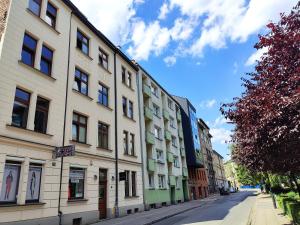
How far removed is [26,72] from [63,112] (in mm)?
3066

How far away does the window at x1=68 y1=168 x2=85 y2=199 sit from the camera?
50.2ft

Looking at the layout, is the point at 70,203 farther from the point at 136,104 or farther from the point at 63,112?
the point at 136,104

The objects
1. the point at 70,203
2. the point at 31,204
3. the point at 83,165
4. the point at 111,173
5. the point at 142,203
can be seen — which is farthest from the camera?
the point at 142,203

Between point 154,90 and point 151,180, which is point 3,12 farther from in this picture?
point 154,90

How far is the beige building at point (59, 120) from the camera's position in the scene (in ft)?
40.1

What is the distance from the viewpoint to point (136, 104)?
26266mm

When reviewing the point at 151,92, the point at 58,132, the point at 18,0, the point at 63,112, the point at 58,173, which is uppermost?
the point at 151,92

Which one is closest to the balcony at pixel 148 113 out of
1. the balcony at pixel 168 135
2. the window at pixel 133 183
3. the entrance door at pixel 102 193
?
the balcony at pixel 168 135

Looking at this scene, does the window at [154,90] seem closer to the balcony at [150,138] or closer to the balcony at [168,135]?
the balcony at [168,135]

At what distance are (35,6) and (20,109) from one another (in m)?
6.34

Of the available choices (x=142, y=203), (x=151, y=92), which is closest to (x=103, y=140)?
(x=142, y=203)

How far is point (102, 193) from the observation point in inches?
720

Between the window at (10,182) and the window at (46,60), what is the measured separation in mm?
5541

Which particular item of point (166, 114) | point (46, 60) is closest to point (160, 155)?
point (166, 114)
